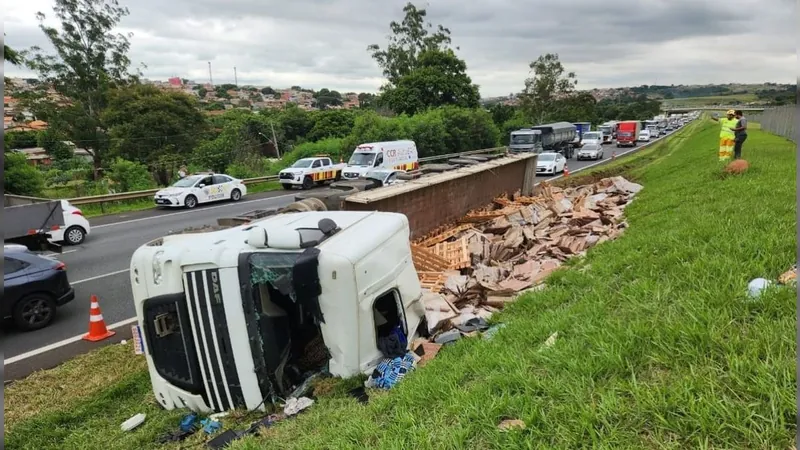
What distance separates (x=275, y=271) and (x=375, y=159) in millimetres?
19671

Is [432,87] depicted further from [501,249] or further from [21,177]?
[501,249]

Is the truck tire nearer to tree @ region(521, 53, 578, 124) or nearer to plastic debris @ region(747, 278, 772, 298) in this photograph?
plastic debris @ region(747, 278, 772, 298)

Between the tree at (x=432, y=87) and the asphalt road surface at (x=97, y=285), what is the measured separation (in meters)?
25.8

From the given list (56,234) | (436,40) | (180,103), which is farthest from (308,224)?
(436,40)

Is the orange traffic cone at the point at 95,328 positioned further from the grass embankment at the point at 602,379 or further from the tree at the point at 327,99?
the tree at the point at 327,99

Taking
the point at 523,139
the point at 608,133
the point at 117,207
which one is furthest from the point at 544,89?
the point at 117,207

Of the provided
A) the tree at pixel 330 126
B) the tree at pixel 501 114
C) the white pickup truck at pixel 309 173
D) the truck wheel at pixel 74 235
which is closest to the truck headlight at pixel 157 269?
Answer: the truck wheel at pixel 74 235

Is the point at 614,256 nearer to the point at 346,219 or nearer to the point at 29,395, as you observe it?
the point at 346,219

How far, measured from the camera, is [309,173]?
81.1 ft

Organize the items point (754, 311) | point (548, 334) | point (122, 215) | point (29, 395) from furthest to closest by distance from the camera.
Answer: point (122, 215), point (29, 395), point (548, 334), point (754, 311)

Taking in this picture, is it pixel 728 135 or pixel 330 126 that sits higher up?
pixel 330 126

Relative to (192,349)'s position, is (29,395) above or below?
below

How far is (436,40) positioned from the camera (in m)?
48.4

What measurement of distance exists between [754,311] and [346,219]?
391cm
